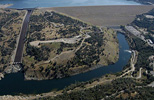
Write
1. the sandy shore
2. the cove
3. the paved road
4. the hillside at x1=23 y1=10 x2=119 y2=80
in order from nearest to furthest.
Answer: the cove
the hillside at x1=23 y1=10 x2=119 y2=80
the paved road
the sandy shore

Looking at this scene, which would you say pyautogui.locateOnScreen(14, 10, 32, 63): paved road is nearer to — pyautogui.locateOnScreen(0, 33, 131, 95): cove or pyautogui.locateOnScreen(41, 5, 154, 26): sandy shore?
pyautogui.locateOnScreen(0, 33, 131, 95): cove

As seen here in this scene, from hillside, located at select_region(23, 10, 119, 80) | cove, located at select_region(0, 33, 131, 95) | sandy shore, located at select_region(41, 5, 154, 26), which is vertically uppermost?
sandy shore, located at select_region(41, 5, 154, 26)

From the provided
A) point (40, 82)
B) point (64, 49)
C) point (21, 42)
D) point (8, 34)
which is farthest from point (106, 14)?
point (40, 82)

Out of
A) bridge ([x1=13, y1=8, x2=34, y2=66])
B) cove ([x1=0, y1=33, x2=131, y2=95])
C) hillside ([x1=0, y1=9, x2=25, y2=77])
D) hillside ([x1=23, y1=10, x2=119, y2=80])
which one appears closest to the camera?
cove ([x1=0, y1=33, x2=131, y2=95])

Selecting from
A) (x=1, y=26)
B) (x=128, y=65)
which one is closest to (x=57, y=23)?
(x=1, y=26)

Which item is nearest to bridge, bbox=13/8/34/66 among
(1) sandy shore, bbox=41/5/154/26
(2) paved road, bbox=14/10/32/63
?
(2) paved road, bbox=14/10/32/63

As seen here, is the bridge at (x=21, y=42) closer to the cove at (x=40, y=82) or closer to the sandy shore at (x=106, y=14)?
the cove at (x=40, y=82)

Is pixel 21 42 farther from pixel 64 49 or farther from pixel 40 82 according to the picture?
pixel 40 82

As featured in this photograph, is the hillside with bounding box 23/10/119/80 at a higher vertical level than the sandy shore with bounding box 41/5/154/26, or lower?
lower
